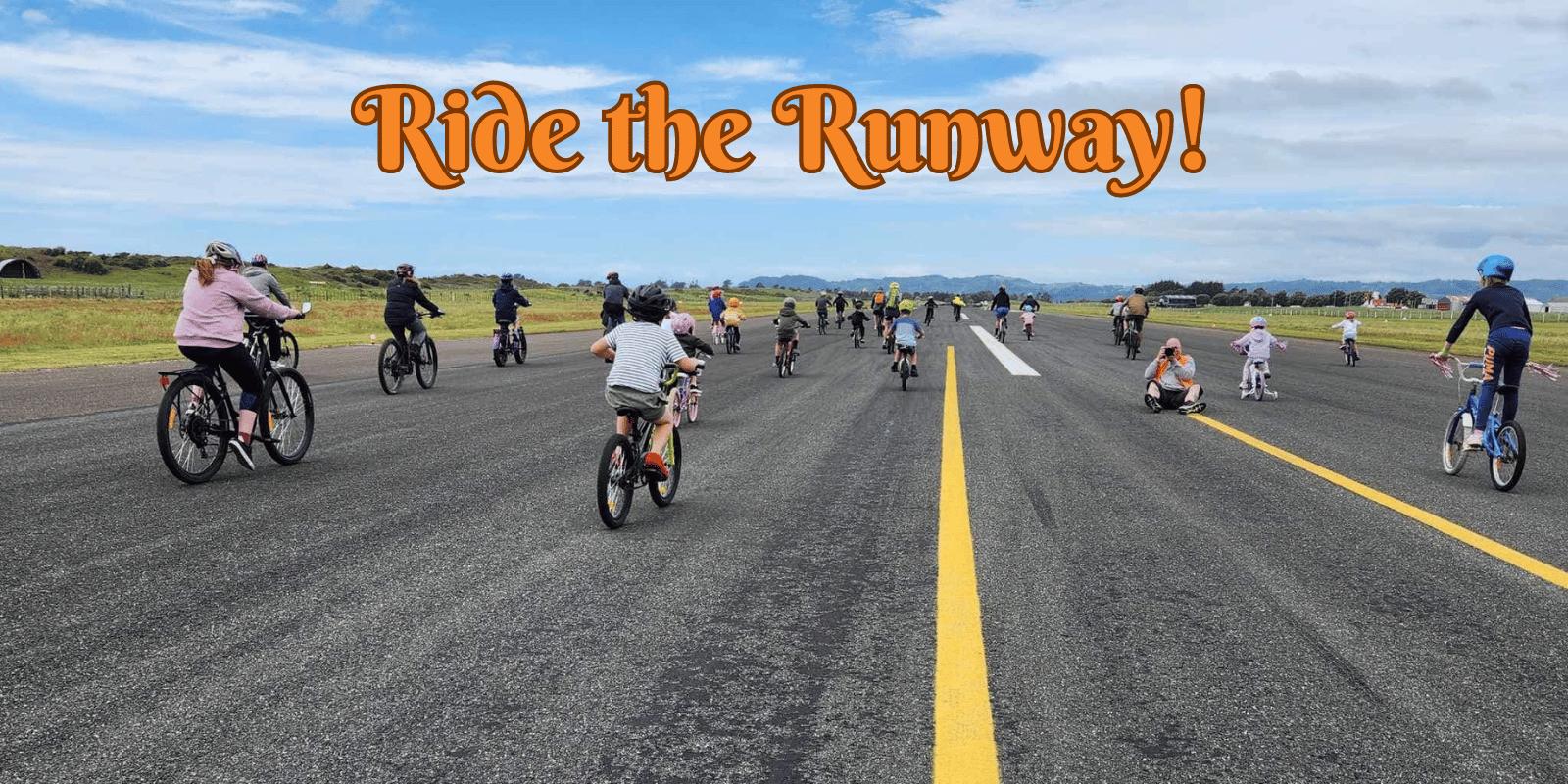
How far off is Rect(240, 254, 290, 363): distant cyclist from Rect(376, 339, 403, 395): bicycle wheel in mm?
1402

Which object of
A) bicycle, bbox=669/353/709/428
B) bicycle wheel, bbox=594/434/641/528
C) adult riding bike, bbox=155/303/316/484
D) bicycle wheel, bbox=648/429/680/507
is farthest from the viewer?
bicycle, bbox=669/353/709/428

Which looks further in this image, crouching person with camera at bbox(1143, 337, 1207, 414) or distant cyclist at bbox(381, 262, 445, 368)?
distant cyclist at bbox(381, 262, 445, 368)

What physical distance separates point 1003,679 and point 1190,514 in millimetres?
3772

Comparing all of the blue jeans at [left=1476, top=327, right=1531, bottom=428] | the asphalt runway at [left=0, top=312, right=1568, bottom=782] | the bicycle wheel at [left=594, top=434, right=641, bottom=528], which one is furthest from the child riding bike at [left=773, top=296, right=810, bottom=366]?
the bicycle wheel at [left=594, top=434, right=641, bottom=528]

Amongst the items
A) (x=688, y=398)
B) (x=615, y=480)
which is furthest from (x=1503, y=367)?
(x=688, y=398)

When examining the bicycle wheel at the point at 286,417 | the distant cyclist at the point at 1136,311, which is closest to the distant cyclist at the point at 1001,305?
the distant cyclist at the point at 1136,311

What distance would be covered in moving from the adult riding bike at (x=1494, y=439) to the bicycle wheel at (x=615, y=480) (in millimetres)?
6944

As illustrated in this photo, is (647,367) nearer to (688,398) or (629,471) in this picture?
(629,471)

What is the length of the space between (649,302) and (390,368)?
1011 cm

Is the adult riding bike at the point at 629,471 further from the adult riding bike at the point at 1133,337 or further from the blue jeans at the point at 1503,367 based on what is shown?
the adult riding bike at the point at 1133,337

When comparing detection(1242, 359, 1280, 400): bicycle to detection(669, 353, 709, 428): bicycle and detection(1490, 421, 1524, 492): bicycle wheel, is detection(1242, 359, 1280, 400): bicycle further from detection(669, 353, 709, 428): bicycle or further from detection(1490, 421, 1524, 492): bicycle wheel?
detection(669, 353, 709, 428): bicycle

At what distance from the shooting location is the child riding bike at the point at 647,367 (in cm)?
678

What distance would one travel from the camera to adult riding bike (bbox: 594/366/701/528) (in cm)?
642

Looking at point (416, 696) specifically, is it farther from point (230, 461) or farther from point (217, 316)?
point (230, 461)
